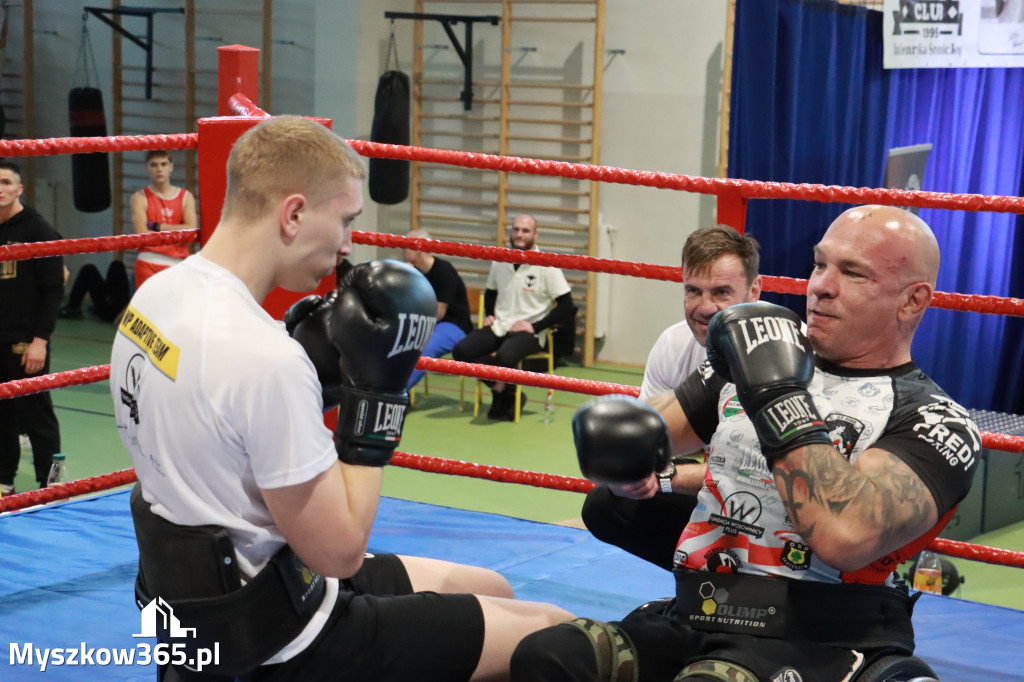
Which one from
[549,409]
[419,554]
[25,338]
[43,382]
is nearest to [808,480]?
[419,554]

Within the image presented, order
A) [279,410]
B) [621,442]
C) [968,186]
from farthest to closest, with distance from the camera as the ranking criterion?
[968,186] → [621,442] → [279,410]

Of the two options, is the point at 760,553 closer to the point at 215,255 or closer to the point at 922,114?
the point at 215,255

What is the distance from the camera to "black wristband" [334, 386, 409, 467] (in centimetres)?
145

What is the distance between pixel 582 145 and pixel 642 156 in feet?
1.43

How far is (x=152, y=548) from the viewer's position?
1453 millimetres

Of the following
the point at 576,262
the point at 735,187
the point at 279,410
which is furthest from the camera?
the point at 576,262

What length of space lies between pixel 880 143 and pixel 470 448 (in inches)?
108

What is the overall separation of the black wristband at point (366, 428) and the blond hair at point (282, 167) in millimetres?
264

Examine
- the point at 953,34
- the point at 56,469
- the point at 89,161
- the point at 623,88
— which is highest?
the point at 953,34

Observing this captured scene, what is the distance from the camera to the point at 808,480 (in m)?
1.46

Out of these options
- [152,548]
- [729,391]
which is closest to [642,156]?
[729,391]

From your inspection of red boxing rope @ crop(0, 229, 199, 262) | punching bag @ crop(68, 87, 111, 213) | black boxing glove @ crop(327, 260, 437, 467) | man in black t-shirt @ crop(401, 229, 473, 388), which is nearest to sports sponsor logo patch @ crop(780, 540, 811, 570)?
black boxing glove @ crop(327, 260, 437, 467)

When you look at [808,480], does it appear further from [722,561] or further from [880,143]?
[880,143]

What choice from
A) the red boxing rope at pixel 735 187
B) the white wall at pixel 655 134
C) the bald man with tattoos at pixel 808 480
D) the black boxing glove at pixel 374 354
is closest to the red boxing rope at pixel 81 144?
the red boxing rope at pixel 735 187
